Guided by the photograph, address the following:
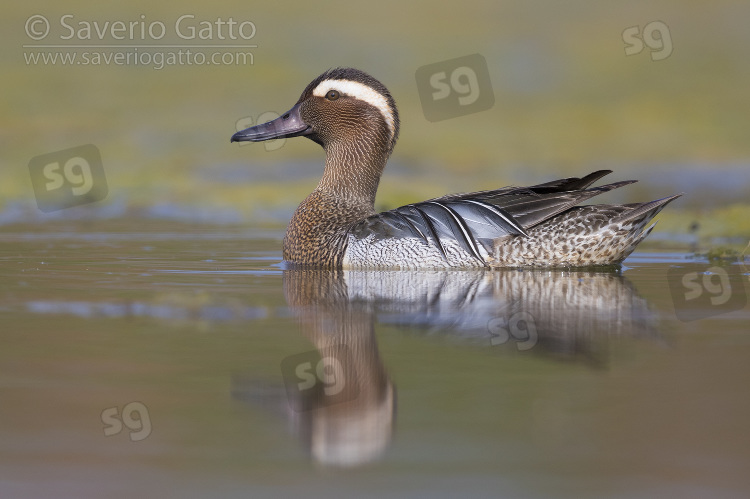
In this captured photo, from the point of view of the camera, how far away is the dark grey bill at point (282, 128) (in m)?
9.28

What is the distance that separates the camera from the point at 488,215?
8.27 meters

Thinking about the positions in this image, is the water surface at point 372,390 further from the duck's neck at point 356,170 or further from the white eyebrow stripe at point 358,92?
the white eyebrow stripe at point 358,92

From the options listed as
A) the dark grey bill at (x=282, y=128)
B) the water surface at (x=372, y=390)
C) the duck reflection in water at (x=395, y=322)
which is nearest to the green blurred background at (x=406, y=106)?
the dark grey bill at (x=282, y=128)

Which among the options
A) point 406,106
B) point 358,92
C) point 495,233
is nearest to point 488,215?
point 495,233

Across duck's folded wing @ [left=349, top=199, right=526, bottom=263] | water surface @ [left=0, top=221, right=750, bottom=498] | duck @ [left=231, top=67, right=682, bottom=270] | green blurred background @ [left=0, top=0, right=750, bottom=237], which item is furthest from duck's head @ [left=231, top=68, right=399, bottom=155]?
green blurred background @ [left=0, top=0, right=750, bottom=237]

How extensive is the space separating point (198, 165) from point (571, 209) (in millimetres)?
Answer: 9531

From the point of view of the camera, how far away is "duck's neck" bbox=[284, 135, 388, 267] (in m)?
8.72

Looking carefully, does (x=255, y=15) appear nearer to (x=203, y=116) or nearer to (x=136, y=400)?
(x=203, y=116)

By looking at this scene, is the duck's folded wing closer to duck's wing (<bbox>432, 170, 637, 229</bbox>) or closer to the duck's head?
duck's wing (<bbox>432, 170, 637, 229</bbox>)

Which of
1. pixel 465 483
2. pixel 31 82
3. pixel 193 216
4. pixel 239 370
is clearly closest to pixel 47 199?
pixel 193 216

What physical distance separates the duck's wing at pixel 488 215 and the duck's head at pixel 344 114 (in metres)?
1.23

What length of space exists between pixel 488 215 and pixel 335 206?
146 centimetres

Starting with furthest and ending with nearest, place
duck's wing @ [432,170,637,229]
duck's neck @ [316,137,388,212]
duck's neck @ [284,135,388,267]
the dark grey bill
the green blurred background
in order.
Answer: the green blurred background < duck's neck @ [316,137,388,212] < the dark grey bill < duck's neck @ [284,135,388,267] < duck's wing @ [432,170,637,229]

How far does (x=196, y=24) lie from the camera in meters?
22.3
